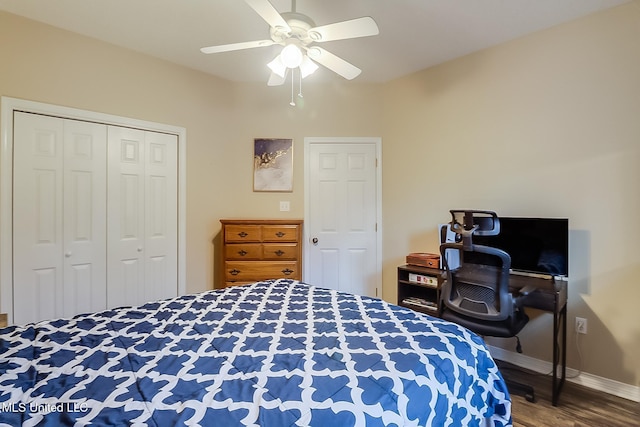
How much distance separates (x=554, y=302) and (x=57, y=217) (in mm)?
3617

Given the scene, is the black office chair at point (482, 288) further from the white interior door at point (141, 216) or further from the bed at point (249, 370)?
the white interior door at point (141, 216)

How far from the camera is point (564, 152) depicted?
2.36m

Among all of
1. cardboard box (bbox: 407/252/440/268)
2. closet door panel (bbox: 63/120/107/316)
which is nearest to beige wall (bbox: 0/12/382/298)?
closet door panel (bbox: 63/120/107/316)

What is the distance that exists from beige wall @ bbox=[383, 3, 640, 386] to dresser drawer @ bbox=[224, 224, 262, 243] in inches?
64.5

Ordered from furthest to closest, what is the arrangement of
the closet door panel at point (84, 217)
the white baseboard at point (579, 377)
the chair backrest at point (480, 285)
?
the closet door panel at point (84, 217)
the white baseboard at point (579, 377)
the chair backrest at point (480, 285)

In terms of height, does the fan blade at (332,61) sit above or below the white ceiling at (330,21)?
below

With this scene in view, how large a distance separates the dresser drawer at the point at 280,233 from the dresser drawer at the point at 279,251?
5cm

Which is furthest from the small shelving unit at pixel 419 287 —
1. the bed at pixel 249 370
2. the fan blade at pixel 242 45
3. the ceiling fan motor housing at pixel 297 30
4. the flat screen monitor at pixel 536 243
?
the fan blade at pixel 242 45

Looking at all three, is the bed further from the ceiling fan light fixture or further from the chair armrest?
the ceiling fan light fixture

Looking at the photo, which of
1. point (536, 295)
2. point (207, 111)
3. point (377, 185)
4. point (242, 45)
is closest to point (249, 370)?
point (242, 45)

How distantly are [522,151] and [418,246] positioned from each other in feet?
4.09

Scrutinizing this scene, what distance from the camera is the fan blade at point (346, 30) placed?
1623 millimetres

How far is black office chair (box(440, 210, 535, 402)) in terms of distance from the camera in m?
1.97

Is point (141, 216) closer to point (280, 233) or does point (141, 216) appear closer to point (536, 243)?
point (280, 233)
